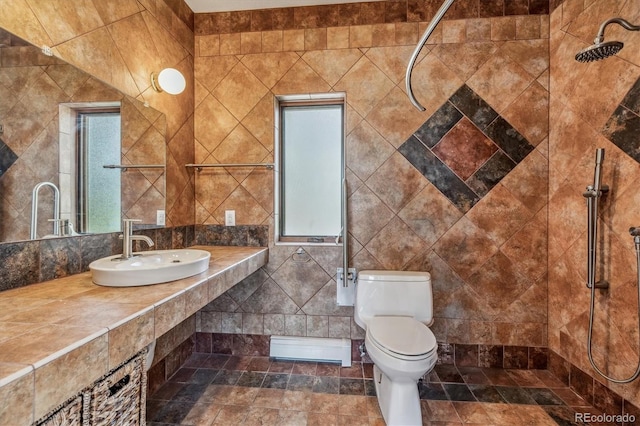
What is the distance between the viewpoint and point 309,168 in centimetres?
246

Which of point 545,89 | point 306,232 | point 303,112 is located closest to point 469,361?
point 306,232

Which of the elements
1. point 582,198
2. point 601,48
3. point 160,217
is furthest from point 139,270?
point 582,198

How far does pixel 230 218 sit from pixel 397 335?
1549 mm

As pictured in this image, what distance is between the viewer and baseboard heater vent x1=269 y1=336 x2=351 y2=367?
86.2 inches

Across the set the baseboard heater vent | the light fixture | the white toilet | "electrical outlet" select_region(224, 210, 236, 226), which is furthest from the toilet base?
the light fixture

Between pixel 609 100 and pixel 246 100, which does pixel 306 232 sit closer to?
pixel 246 100

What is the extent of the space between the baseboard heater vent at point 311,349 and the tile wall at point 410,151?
0.20ft

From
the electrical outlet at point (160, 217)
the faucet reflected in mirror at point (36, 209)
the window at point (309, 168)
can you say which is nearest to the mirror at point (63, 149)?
the faucet reflected in mirror at point (36, 209)

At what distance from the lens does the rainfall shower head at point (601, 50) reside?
1.16 m

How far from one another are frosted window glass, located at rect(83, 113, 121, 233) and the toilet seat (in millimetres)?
1630

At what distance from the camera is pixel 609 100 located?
5.40ft

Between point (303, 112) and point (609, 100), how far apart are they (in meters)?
2.01

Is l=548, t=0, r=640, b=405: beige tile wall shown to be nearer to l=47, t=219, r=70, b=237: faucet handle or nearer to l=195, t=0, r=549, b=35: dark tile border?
l=195, t=0, r=549, b=35: dark tile border

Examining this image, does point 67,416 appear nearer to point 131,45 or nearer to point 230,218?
point 230,218
